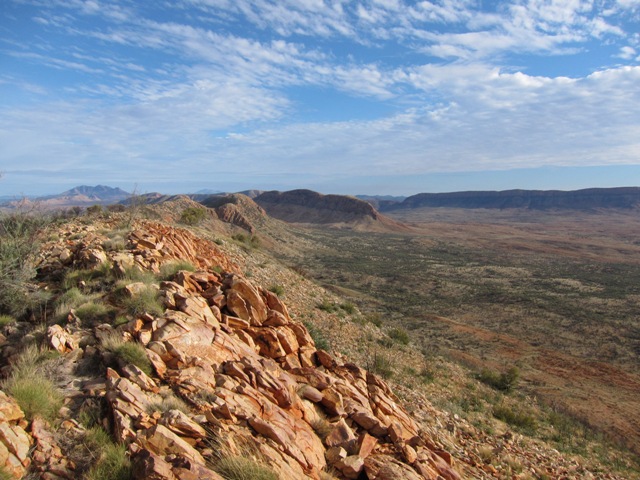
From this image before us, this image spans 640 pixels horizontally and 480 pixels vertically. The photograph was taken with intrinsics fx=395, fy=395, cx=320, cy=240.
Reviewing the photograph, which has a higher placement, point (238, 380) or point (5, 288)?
point (5, 288)

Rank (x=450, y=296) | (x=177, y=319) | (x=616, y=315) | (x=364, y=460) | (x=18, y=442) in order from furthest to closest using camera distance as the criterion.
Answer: (x=450, y=296) → (x=616, y=315) → (x=177, y=319) → (x=364, y=460) → (x=18, y=442)

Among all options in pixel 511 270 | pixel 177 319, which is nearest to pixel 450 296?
pixel 511 270

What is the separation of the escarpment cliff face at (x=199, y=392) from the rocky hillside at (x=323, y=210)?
3999 inches

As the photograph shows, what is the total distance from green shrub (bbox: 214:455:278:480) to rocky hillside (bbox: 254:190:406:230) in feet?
348

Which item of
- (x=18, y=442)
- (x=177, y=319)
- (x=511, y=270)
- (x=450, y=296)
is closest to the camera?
(x=18, y=442)

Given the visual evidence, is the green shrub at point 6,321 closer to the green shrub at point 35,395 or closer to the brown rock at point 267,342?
the green shrub at point 35,395

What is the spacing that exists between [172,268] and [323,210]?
396ft

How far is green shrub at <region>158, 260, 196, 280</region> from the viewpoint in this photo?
32.9ft

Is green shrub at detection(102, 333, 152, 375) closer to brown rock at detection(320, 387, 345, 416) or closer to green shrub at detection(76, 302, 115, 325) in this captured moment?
green shrub at detection(76, 302, 115, 325)

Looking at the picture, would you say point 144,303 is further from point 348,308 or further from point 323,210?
point 323,210

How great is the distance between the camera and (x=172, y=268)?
10.5m

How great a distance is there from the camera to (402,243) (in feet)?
264

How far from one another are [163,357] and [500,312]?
104 ft

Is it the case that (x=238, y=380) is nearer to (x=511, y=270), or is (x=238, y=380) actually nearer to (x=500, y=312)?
(x=500, y=312)
